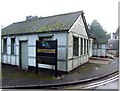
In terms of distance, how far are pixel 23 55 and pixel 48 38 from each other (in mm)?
2616

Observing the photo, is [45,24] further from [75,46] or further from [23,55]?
[23,55]

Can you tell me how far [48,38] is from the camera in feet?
28.9

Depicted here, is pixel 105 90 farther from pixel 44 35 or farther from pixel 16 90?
pixel 44 35

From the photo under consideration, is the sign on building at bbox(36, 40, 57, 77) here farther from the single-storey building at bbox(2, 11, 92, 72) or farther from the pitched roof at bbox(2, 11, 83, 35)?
the pitched roof at bbox(2, 11, 83, 35)

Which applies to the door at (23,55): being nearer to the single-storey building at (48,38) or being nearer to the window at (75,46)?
the single-storey building at (48,38)

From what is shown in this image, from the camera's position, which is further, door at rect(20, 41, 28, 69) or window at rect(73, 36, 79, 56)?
door at rect(20, 41, 28, 69)

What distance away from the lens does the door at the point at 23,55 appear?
9.91m

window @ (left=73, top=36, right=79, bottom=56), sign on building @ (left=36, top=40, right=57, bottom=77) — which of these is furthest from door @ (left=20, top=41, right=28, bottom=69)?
window @ (left=73, top=36, right=79, bottom=56)

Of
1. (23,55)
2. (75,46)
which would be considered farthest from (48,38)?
(23,55)

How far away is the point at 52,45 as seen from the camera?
296 inches

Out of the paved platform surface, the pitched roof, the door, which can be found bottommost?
the paved platform surface

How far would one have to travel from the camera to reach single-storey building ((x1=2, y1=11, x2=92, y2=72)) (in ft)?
27.1

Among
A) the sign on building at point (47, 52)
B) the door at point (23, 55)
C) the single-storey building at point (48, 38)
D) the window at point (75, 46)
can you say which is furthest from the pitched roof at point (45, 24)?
the window at point (75, 46)

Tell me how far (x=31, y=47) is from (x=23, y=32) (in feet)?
4.35
